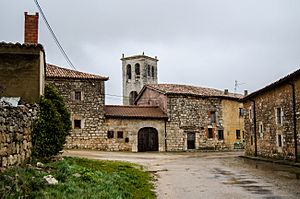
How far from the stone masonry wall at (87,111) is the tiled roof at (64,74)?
36 centimetres

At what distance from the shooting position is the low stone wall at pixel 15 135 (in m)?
8.12

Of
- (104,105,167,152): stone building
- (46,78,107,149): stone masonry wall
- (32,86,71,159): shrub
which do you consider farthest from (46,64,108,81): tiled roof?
(32,86,71,159): shrub

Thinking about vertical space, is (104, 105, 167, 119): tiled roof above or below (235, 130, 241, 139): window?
above

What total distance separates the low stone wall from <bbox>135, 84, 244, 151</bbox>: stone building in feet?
82.2

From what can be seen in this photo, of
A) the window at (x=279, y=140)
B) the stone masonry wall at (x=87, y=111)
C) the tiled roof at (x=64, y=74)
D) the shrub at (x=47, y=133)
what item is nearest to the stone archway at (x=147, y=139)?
the stone masonry wall at (x=87, y=111)

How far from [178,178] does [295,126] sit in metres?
9.88

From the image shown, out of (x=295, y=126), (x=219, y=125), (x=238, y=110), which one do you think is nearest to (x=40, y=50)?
(x=295, y=126)

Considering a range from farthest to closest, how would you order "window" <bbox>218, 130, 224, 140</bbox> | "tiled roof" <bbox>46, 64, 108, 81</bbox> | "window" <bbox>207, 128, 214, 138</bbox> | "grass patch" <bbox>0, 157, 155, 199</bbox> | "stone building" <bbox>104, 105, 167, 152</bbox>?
"window" <bbox>218, 130, 224, 140</bbox> < "window" <bbox>207, 128, 214, 138</bbox> < "stone building" <bbox>104, 105, 167, 152</bbox> < "tiled roof" <bbox>46, 64, 108, 81</bbox> < "grass patch" <bbox>0, 157, 155, 199</bbox>

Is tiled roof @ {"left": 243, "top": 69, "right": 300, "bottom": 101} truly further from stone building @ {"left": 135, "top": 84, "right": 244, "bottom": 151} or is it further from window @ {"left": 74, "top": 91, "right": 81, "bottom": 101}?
window @ {"left": 74, "top": 91, "right": 81, "bottom": 101}

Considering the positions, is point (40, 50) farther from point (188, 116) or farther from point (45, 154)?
point (188, 116)

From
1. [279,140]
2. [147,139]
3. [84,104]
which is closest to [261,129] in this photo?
[279,140]

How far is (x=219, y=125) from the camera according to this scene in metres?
39.1

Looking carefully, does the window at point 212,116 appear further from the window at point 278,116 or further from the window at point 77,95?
the window at point 278,116

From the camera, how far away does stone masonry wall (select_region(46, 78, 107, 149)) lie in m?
32.7
